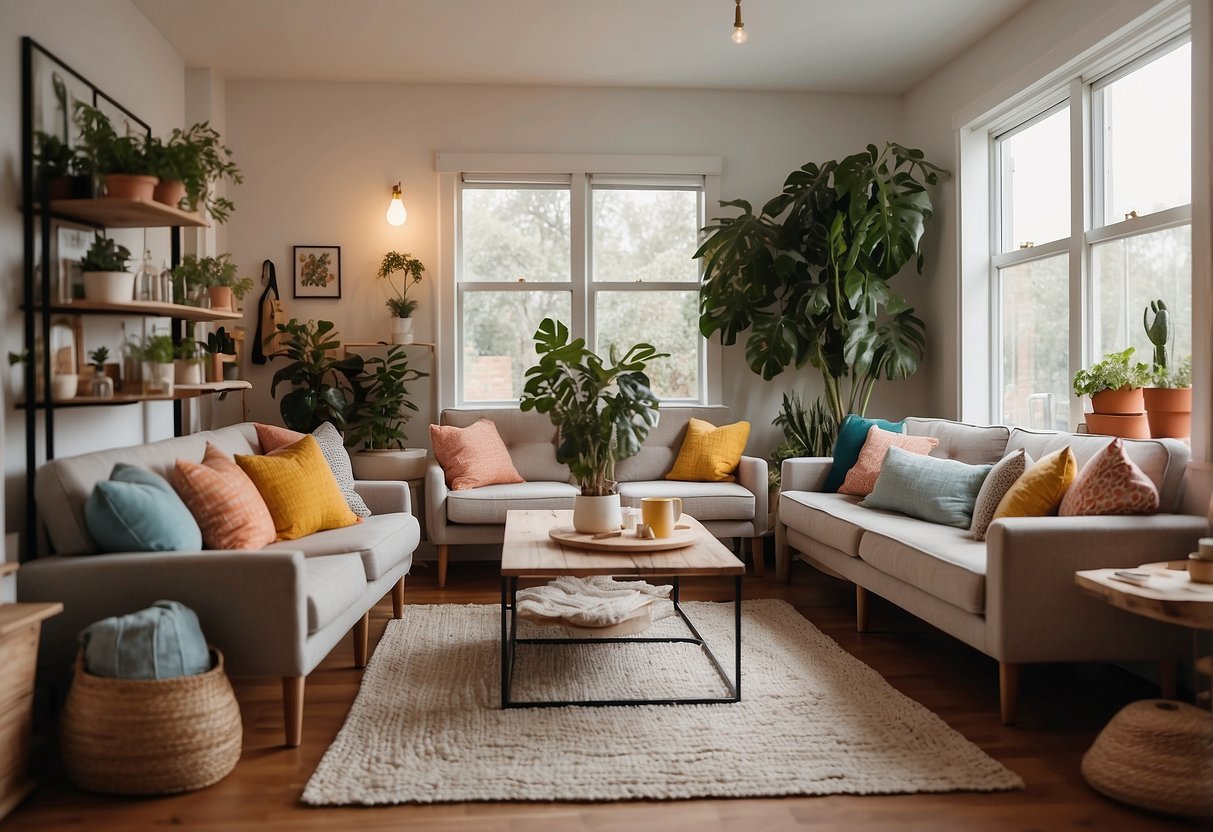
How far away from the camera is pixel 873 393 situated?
5512mm

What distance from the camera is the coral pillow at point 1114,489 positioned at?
279 cm

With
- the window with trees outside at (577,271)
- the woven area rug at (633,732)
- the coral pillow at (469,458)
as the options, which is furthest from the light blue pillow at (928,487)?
the coral pillow at (469,458)

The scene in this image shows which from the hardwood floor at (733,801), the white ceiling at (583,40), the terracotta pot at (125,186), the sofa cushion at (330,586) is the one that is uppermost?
the white ceiling at (583,40)

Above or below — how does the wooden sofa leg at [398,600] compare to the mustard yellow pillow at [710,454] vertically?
below

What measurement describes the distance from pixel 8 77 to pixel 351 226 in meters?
2.37

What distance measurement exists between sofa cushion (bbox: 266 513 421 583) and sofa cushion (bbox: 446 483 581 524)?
0.77 metres

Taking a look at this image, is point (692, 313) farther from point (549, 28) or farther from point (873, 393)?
point (549, 28)

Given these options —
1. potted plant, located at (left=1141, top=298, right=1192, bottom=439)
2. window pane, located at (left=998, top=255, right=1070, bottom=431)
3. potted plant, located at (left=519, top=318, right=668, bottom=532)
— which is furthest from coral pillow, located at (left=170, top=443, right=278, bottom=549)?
window pane, located at (left=998, top=255, right=1070, bottom=431)

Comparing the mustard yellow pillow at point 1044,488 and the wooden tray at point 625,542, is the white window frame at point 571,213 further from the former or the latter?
the mustard yellow pillow at point 1044,488

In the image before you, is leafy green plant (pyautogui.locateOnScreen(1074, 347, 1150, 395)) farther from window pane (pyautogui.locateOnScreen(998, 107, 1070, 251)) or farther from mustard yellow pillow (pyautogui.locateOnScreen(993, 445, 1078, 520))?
window pane (pyautogui.locateOnScreen(998, 107, 1070, 251))

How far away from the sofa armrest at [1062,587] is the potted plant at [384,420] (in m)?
3.05

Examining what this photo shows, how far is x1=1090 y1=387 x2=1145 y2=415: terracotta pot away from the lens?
10.9 feet

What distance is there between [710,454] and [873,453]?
93cm

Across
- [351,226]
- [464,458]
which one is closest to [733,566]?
[464,458]
